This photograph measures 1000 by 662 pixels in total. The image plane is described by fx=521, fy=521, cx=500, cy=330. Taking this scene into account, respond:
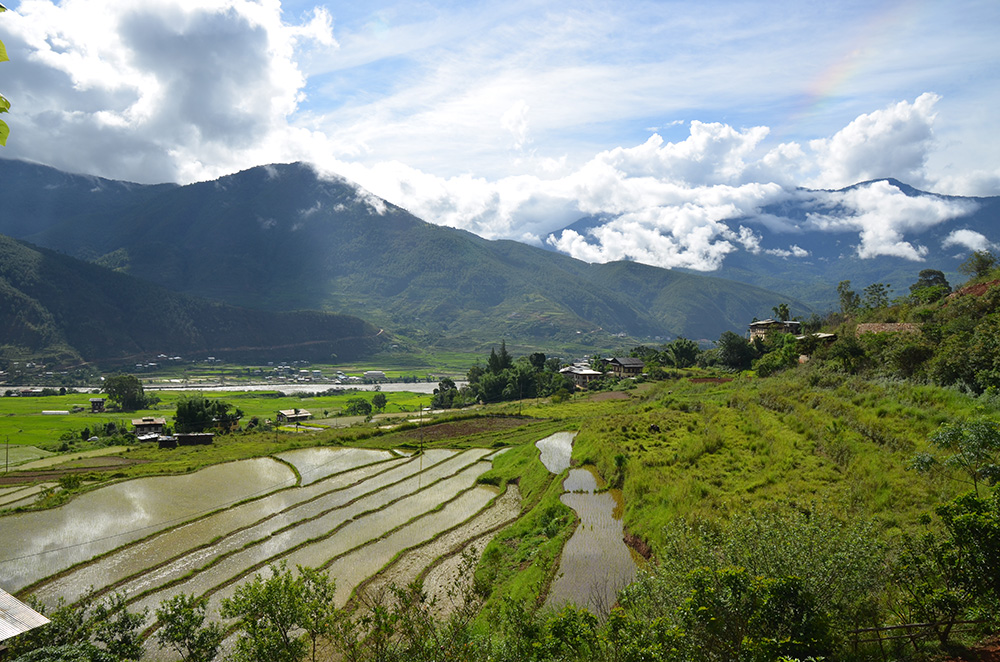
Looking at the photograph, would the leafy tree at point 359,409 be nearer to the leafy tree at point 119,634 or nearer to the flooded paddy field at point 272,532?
the flooded paddy field at point 272,532

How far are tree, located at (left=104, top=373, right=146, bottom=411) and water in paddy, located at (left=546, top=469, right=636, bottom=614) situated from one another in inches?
4393

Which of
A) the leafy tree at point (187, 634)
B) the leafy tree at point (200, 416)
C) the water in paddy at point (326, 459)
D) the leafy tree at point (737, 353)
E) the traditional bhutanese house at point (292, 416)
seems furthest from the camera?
the traditional bhutanese house at point (292, 416)

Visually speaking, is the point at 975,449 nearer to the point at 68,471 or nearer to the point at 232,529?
the point at 232,529

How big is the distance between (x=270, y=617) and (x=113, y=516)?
23.9m

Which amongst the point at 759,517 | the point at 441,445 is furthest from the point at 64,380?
the point at 759,517

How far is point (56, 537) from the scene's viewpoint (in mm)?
27609

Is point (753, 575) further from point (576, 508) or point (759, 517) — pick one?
point (576, 508)

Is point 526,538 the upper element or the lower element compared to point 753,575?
lower

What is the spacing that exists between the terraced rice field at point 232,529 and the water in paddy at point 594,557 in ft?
18.7

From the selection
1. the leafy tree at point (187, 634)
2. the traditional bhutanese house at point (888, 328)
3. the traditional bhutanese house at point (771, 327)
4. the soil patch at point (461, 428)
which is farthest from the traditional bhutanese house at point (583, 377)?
the leafy tree at point (187, 634)

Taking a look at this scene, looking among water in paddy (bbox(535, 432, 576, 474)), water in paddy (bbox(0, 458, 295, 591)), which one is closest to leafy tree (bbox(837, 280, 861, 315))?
water in paddy (bbox(535, 432, 576, 474))

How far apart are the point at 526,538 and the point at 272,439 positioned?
47.9m

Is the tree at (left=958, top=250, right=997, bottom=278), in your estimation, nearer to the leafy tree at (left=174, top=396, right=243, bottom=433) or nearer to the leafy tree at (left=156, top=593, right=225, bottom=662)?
the leafy tree at (left=156, top=593, right=225, bottom=662)

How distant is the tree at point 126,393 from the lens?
10862 cm
